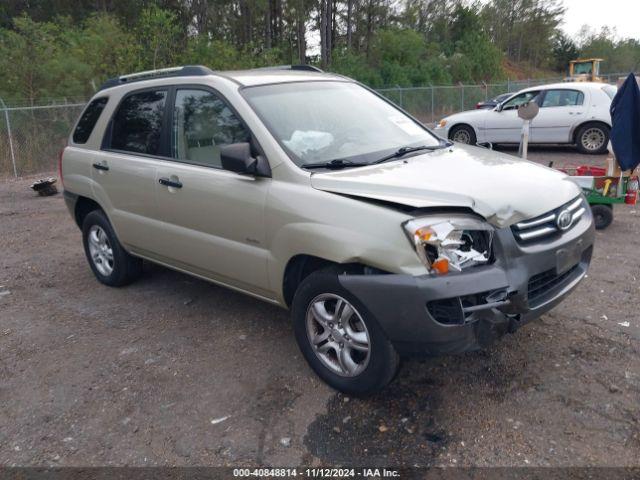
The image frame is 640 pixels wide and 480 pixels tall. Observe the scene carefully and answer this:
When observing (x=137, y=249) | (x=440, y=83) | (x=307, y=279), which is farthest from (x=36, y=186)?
(x=440, y=83)

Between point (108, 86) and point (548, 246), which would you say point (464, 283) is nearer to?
point (548, 246)

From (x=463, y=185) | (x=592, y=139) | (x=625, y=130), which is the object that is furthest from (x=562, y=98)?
(x=463, y=185)

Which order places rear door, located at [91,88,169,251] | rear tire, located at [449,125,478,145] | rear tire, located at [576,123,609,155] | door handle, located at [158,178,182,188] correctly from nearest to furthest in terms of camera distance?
1. door handle, located at [158,178,182,188]
2. rear door, located at [91,88,169,251]
3. rear tire, located at [576,123,609,155]
4. rear tire, located at [449,125,478,145]

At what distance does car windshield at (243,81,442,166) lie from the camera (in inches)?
147

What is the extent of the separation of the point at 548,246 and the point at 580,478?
120 cm

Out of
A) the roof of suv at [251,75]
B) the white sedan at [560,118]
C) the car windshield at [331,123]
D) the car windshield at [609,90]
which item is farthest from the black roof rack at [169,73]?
the car windshield at [609,90]

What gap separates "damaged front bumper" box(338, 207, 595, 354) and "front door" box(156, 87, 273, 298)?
35.8 inches

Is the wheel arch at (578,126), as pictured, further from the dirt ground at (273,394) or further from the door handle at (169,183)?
the door handle at (169,183)

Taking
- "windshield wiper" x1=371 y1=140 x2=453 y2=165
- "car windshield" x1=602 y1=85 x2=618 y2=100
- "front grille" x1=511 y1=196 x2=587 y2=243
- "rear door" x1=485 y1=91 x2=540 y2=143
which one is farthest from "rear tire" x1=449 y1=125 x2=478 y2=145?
"front grille" x1=511 y1=196 x2=587 y2=243

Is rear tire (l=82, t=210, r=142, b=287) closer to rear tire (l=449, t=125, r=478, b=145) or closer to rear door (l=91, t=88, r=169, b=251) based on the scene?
rear door (l=91, t=88, r=169, b=251)

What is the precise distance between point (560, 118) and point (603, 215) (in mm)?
6846

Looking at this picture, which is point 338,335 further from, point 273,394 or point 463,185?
point 463,185

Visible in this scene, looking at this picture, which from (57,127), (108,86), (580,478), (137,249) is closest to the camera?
(580,478)

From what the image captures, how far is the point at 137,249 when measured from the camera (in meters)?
4.96
